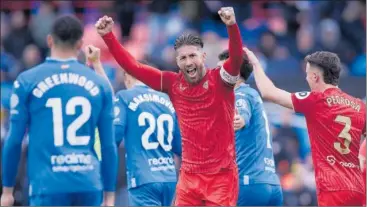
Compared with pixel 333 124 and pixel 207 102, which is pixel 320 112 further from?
pixel 207 102

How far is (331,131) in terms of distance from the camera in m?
11.5

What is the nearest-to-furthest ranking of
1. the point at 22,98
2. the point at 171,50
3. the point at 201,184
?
1. the point at 22,98
2. the point at 201,184
3. the point at 171,50

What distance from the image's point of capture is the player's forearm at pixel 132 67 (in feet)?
38.2

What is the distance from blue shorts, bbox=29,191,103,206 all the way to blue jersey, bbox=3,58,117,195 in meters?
0.05

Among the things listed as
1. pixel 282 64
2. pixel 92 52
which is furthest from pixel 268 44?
pixel 92 52

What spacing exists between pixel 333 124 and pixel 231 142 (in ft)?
3.23

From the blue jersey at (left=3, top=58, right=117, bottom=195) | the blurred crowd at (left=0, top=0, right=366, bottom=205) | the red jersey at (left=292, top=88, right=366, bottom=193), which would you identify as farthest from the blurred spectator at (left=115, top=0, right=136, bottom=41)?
the blue jersey at (left=3, top=58, right=117, bottom=195)

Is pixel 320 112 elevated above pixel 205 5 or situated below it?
below

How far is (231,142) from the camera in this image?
1162 centimetres

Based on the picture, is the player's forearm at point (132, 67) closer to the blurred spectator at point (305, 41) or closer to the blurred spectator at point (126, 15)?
the blurred spectator at point (305, 41)

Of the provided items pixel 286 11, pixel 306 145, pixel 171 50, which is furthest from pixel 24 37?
pixel 306 145

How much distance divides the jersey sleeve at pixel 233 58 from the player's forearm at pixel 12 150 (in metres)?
2.03

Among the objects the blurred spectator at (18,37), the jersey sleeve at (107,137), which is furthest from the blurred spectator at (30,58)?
the jersey sleeve at (107,137)

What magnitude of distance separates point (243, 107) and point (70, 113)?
2.65m
